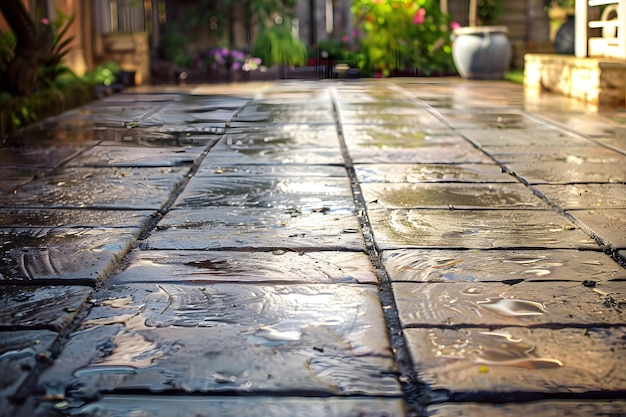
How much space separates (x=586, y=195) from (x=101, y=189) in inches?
72.4

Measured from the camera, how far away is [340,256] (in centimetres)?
210

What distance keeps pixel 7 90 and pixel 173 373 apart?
4443mm

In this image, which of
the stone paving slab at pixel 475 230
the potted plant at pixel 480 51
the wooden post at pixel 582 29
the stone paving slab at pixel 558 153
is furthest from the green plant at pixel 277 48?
the stone paving slab at pixel 475 230

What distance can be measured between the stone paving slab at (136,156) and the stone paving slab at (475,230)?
142 cm

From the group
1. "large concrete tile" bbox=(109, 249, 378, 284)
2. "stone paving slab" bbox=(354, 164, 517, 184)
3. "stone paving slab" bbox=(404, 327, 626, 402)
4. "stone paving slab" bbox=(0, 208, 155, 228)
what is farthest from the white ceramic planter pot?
"stone paving slab" bbox=(404, 327, 626, 402)

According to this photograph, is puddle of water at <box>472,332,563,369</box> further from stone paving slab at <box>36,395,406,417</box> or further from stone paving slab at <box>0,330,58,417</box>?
stone paving slab at <box>0,330,58,417</box>

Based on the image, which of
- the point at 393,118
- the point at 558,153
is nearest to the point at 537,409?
the point at 558,153

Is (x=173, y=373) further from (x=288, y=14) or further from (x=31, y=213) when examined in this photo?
(x=288, y=14)

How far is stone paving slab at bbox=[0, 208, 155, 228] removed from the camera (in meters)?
2.47

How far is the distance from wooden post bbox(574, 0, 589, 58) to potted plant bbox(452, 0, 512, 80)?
239 cm

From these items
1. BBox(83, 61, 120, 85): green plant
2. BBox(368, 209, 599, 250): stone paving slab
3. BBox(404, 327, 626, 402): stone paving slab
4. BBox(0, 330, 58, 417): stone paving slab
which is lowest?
BBox(404, 327, 626, 402): stone paving slab

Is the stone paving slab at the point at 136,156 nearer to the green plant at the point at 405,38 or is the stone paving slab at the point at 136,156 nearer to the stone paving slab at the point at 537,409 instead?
the stone paving slab at the point at 537,409

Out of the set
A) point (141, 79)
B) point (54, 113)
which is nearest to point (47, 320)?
point (54, 113)

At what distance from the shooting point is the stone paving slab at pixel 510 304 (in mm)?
1622
